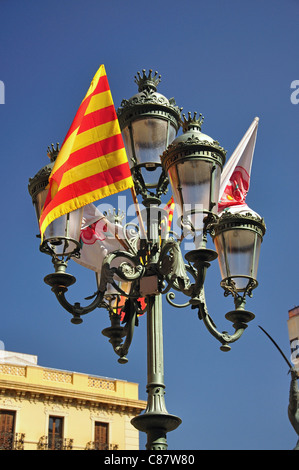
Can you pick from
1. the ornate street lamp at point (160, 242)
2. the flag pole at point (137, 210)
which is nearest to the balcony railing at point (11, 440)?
the ornate street lamp at point (160, 242)

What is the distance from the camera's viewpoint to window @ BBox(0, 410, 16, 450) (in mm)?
34094

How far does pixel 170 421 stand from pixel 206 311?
1.13m

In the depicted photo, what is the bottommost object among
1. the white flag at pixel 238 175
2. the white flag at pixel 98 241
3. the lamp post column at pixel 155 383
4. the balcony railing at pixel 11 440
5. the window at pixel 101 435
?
the lamp post column at pixel 155 383

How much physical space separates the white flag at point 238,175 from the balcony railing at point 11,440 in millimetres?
25509

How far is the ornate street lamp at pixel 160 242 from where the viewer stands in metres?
7.20

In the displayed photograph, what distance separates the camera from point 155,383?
723 centimetres

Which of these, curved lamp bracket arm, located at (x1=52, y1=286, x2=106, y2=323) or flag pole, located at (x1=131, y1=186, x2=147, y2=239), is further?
flag pole, located at (x1=131, y1=186, x2=147, y2=239)

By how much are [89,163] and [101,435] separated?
30.4m

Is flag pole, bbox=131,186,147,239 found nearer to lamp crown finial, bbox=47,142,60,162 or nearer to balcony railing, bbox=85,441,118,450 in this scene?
lamp crown finial, bbox=47,142,60,162

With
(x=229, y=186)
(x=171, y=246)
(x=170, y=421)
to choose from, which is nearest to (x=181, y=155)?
(x=171, y=246)

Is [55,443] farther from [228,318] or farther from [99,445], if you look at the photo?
[228,318]

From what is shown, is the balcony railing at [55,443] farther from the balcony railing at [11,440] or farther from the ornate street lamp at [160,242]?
the ornate street lamp at [160,242]

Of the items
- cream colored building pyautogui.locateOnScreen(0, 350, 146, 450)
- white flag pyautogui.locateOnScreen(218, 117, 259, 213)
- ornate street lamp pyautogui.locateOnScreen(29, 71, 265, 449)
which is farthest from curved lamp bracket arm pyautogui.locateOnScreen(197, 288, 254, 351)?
cream colored building pyautogui.locateOnScreen(0, 350, 146, 450)

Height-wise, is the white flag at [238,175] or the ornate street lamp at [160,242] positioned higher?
the white flag at [238,175]
